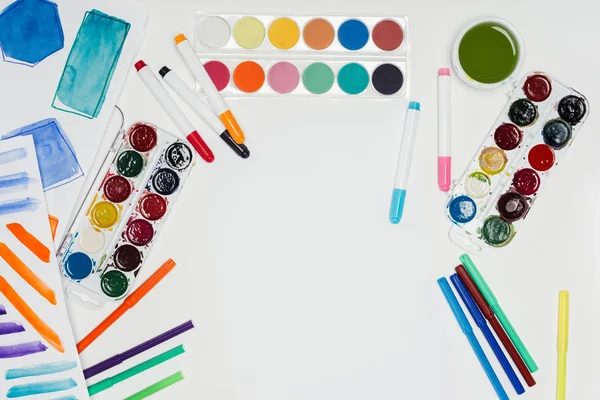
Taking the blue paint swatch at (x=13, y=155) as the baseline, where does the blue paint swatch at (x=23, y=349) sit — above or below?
Answer: below

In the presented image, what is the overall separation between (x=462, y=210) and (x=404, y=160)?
116 mm

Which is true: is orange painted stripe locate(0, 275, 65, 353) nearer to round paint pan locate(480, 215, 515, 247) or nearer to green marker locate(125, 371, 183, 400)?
green marker locate(125, 371, 183, 400)

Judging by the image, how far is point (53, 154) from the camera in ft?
3.03

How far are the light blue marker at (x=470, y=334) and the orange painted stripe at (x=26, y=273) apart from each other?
576mm

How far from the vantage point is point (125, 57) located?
931mm

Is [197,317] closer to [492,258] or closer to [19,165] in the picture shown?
[19,165]

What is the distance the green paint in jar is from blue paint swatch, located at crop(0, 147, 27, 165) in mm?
662

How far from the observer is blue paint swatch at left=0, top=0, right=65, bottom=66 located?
92 cm

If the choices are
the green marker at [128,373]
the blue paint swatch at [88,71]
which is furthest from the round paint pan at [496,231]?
the blue paint swatch at [88,71]

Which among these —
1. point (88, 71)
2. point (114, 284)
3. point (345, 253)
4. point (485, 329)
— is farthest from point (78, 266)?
point (485, 329)

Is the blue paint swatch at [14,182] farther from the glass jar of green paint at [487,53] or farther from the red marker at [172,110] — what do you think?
the glass jar of green paint at [487,53]

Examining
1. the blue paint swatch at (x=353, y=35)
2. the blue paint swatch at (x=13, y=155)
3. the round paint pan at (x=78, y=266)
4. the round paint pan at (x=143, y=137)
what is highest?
the blue paint swatch at (x=353, y=35)

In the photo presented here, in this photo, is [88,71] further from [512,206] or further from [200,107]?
[512,206]

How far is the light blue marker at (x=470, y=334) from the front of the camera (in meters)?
0.93
